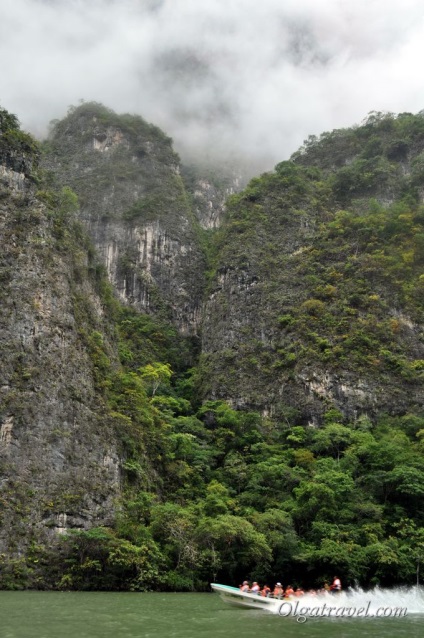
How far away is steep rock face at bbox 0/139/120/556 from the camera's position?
30.0m

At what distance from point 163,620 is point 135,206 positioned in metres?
67.9

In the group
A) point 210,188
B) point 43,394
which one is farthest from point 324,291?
point 210,188

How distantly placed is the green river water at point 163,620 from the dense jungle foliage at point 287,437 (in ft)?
14.3

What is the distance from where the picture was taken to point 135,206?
263 ft

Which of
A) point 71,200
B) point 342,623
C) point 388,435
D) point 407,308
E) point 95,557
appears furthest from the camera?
point 407,308

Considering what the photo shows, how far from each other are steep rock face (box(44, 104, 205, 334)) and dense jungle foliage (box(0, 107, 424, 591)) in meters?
5.17

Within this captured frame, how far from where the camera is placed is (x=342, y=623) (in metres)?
19.3

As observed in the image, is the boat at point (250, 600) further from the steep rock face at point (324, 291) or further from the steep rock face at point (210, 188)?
the steep rock face at point (210, 188)

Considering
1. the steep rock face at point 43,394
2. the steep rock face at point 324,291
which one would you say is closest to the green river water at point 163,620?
the steep rock face at point 43,394

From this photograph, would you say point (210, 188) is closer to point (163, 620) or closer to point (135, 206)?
point (135, 206)

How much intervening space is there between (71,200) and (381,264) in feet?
100

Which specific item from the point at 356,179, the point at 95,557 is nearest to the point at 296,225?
the point at 356,179

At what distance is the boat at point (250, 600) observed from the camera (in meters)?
21.4

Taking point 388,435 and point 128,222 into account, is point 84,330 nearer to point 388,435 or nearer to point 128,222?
point 388,435
